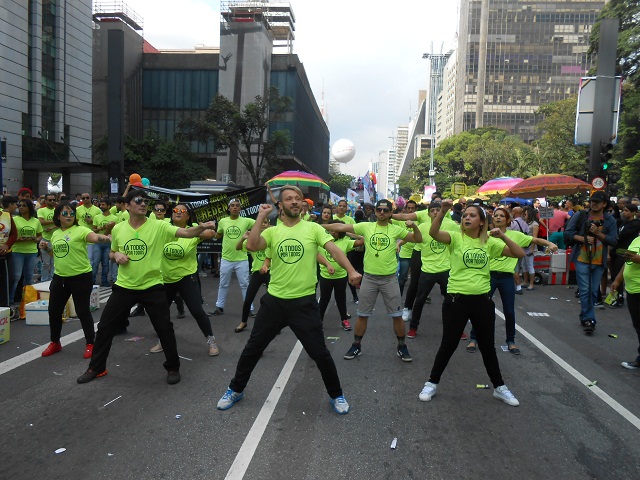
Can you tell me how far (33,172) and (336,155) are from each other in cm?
2647

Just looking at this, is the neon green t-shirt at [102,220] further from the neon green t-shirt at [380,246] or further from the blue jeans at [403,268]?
the neon green t-shirt at [380,246]

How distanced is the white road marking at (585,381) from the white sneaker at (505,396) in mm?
934

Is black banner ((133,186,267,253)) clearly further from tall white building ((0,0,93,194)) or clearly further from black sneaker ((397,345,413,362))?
tall white building ((0,0,93,194))

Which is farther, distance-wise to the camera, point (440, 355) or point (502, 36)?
point (502, 36)

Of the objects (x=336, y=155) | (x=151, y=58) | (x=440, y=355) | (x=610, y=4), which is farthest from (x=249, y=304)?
(x=151, y=58)

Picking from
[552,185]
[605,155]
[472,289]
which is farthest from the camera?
[552,185]

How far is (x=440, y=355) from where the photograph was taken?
16.1 feet

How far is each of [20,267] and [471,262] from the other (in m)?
7.62

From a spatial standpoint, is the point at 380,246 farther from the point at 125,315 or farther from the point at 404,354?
the point at 125,315

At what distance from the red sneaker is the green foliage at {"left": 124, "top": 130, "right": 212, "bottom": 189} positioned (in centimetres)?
3106

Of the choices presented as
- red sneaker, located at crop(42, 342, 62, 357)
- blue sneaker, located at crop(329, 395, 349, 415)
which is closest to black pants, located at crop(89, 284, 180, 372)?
red sneaker, located at crop(42, 342, 62, 357)

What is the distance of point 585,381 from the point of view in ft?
18.3

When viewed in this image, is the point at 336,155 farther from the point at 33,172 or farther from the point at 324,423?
Answer: the point at 324,423

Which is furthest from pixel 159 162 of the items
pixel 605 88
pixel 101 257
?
pixel 605 88
